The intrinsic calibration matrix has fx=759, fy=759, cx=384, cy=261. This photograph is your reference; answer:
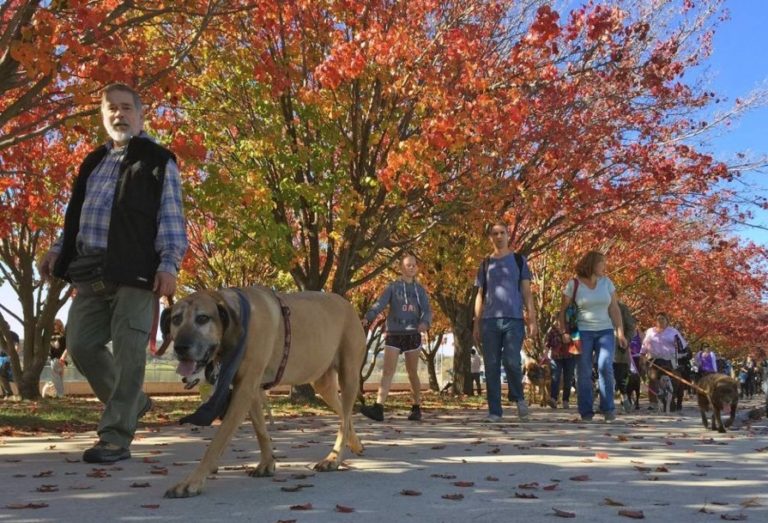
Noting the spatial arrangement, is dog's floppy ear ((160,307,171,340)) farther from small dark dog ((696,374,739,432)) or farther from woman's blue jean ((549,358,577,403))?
woman's blue jean ((549,358,577,403))

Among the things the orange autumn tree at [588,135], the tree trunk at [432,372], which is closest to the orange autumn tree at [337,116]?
the orange autumn tree at [588,135]

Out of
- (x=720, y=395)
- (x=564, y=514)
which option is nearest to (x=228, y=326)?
(x=564, y=514)

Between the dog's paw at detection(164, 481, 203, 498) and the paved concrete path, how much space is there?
51 mm

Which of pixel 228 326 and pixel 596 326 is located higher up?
pixel 596 326

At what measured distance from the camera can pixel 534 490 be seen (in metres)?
3.94

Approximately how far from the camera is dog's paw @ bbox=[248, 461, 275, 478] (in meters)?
4.30

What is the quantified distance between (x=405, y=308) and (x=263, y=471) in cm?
518

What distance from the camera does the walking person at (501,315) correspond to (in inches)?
330

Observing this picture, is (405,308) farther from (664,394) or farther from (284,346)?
(664,394)

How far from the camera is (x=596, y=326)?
8.82 meters

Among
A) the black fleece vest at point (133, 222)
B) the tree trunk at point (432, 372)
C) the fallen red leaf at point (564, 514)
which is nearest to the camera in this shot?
the fallen red leaf at point (564, 514)

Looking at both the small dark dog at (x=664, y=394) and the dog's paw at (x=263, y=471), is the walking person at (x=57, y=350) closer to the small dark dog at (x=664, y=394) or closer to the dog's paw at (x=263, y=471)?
the small dark dog at (x=664, y=394)

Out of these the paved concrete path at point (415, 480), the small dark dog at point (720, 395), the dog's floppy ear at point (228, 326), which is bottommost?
the paved concrete path at point (415, 480)

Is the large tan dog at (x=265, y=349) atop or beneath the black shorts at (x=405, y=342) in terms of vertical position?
beneath
